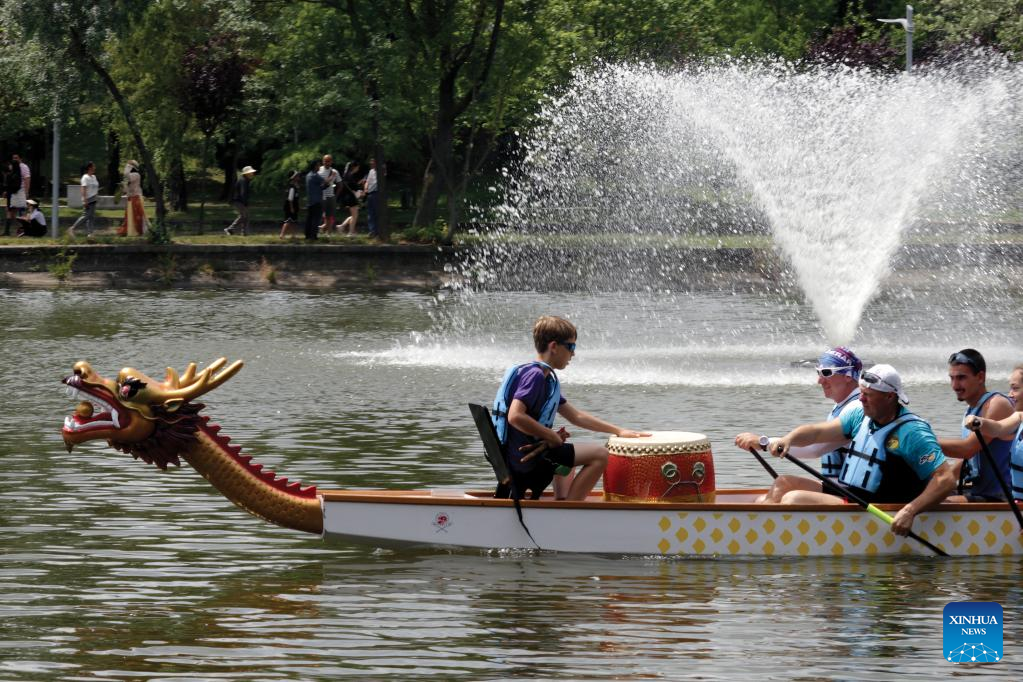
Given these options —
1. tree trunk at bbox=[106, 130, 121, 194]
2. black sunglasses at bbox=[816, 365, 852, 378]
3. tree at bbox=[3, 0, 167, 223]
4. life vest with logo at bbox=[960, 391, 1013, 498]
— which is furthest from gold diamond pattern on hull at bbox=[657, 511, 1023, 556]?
tree trunk at bbox=[106, 130, 121, 194]

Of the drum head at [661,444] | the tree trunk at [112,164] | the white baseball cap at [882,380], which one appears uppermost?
the tree trunk at [112,164]

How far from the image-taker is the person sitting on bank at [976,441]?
12.5 metres

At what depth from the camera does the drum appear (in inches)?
508

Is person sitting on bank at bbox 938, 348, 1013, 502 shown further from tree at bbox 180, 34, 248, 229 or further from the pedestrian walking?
tree at bbox 180, 34, 248, 229

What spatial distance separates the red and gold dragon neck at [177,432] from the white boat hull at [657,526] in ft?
0.97

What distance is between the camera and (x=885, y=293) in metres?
41.2

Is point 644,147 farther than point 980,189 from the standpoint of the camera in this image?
No

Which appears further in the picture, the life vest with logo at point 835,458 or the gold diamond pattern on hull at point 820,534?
the life vest with logo at point 835,458

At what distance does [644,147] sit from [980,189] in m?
10.6

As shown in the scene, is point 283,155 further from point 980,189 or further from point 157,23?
point 980,189

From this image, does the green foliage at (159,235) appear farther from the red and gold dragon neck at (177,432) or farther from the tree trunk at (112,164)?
the red and gold dragon neck at (177,432)

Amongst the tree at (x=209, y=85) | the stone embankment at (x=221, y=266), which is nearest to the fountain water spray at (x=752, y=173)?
the stone embankment at (x=221, y=266)

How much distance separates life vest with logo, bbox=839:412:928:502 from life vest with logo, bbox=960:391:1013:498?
0.55 m

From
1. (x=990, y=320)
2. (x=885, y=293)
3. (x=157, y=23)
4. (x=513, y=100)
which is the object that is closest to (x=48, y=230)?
(x=157, y=23)
